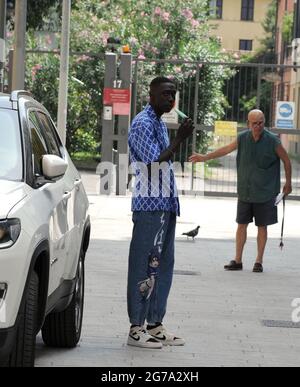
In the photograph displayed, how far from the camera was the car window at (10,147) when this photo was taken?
665 centimetres

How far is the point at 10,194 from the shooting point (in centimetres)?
615

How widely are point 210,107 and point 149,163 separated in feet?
61.1

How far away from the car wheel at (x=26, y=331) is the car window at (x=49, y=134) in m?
1.80

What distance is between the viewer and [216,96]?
26.6m

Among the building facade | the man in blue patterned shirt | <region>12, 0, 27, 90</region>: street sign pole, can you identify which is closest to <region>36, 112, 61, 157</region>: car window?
the man in blue patterned shirt

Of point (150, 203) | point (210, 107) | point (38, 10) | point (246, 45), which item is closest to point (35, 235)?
Answer: point (150, 203)

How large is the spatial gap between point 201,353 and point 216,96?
18.9m

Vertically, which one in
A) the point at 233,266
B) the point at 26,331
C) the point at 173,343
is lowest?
the point at 233,266

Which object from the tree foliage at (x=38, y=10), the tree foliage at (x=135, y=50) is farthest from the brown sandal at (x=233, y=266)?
the tree foliage at (x=38, y=10)

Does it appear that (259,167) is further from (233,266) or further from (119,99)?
(119,99)

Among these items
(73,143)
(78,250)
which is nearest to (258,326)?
(78,250)

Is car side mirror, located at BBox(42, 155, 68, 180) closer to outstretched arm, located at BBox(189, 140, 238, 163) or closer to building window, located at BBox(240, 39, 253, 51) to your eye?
outstretched arm, located at BBox(189, 140, 238, 163)

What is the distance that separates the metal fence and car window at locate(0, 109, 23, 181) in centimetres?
1478

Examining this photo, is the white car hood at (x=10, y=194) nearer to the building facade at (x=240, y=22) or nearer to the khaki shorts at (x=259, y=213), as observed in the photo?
the khaki shorts at (x=259, y=213)
